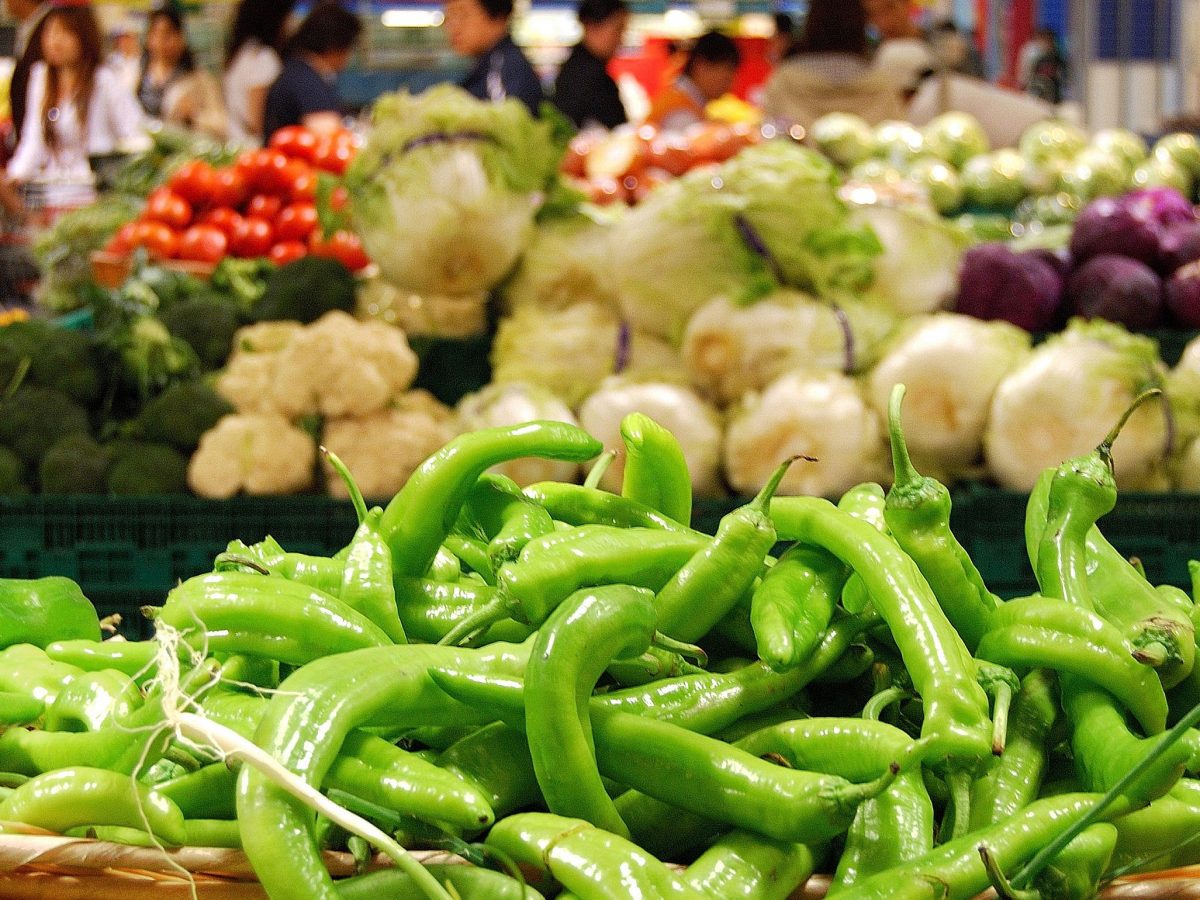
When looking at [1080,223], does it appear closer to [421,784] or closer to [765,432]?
[765,432]

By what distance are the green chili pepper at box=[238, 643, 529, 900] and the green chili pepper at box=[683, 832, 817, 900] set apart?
0.28 metres

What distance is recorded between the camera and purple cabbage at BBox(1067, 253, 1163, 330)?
3992 millimetres

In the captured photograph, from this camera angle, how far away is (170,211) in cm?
527

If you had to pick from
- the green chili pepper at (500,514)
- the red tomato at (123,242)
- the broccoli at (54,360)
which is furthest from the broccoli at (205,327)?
the green chili pepper at (500,514)

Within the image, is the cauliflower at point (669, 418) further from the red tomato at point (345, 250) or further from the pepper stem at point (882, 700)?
the pepper stem at point (882, 700)

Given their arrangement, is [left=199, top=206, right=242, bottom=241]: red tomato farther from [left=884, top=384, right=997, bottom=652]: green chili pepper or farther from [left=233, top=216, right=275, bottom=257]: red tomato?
[left=884, top=384, right=997, bottom=652]: green chili pepper

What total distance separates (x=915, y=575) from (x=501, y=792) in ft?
1.71

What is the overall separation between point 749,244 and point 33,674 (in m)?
2.59

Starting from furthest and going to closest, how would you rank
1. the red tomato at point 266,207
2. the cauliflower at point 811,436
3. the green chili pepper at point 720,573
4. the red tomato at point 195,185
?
→ the red tomato at point 195,185 < the red tomato at point 266,207 < the cauliflower at point 811,436 < the green chili pepper at point 720,573

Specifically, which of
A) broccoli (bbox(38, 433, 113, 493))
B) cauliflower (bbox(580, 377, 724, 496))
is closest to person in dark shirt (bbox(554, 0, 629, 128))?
cauliflower (bbox(580, 377, 724, 496))

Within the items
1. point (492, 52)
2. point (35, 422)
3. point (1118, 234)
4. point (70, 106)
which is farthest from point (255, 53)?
point (1118, 234)

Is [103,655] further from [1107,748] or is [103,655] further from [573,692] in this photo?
[1107,748]

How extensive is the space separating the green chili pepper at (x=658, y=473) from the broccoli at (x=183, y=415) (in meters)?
2.35

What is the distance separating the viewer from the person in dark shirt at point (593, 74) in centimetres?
760
